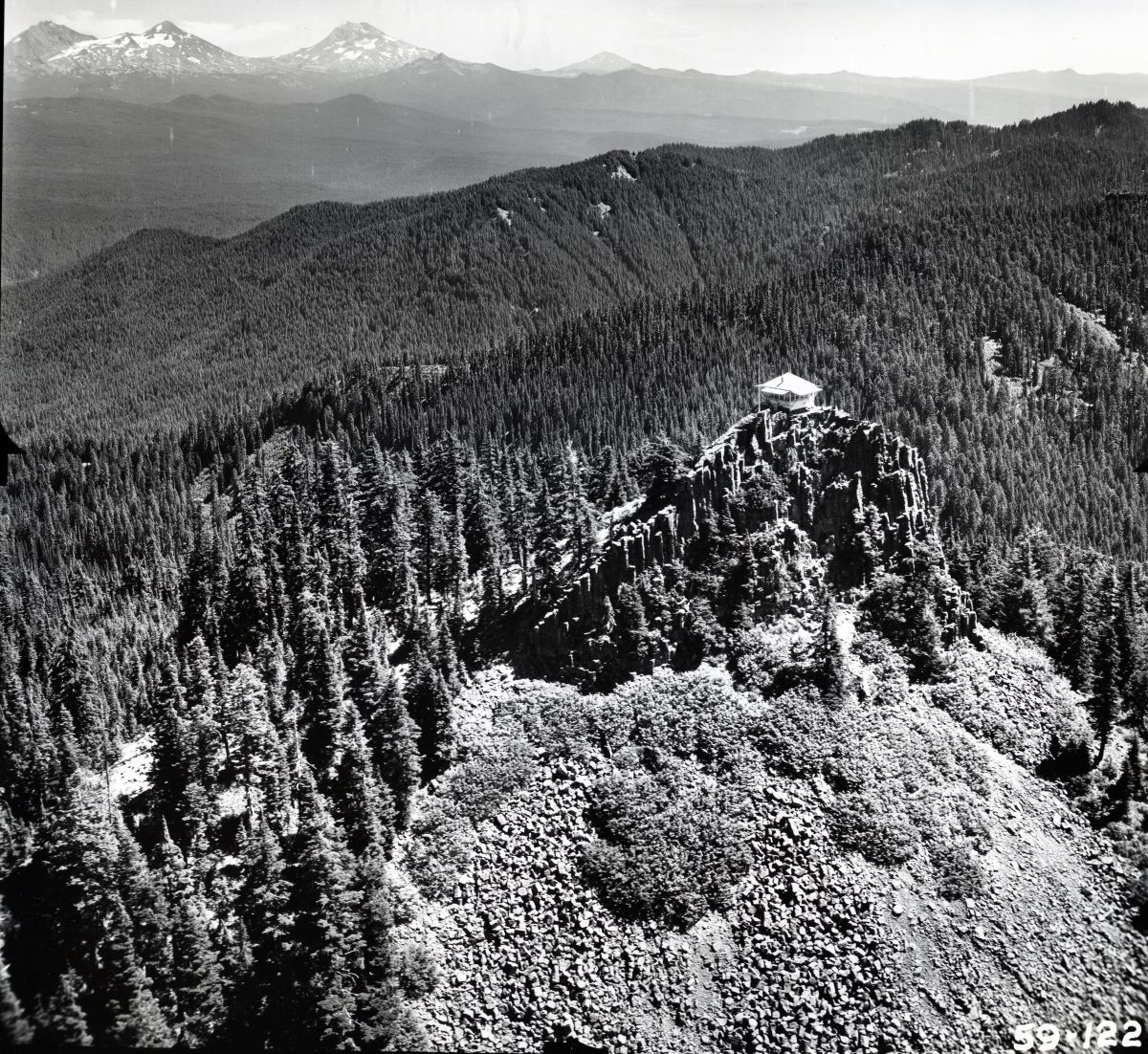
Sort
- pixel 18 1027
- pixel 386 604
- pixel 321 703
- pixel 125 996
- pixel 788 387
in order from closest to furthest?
pixel 18 1027, pixel 125 996, pixel 321 703, pixel 788 387, pixel 386 604

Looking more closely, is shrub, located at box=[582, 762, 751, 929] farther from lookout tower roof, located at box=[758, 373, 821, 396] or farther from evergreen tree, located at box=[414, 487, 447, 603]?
lookout tower roof, located at box=[758, 373, 821, 396]

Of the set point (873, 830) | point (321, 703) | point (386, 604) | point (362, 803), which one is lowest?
point (873, 830)

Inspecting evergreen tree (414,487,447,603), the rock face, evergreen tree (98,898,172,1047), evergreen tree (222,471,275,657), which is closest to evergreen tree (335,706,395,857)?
Answer: evergreen tree (98,898,172,1047)

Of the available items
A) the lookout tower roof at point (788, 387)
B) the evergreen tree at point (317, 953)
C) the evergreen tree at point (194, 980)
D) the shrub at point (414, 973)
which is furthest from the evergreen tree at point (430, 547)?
the evergreen tree at point (194, 980)

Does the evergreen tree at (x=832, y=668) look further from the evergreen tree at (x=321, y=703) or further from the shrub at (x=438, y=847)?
the evergreen tree at (x=321, y=703)

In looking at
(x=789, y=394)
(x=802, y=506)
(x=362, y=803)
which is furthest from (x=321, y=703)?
(x=789, y=394)

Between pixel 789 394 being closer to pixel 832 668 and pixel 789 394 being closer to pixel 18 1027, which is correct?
pixel 832 668
